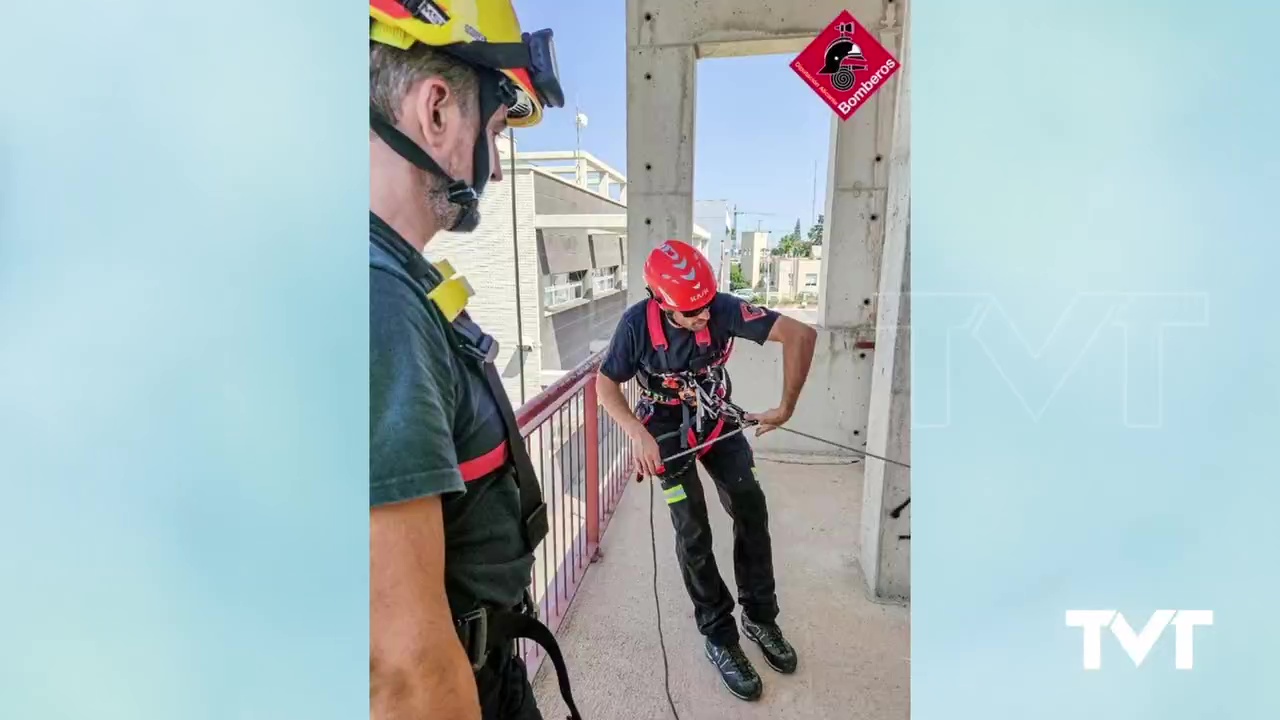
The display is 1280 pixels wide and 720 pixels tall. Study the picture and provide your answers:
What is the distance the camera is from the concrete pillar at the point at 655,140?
12.7 feet

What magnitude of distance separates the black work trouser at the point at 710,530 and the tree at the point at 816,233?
2.65 metres

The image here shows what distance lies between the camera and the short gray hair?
0.72m

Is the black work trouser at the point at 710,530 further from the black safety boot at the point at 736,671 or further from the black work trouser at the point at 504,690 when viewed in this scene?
the black work trouser at the point at 504,690

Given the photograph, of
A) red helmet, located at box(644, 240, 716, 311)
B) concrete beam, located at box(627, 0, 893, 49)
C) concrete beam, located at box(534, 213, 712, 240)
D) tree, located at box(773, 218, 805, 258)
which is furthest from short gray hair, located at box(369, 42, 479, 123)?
tree, located at box(773, 218, 805, 258)

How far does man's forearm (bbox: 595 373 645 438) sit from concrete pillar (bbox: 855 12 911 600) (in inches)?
39.9

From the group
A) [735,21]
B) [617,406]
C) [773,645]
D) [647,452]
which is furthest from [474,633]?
[735,21]

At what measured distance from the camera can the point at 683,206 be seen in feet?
13.1

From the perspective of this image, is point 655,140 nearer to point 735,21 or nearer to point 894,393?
point 735,21

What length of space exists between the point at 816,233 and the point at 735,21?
166 cm

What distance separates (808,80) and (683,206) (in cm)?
108

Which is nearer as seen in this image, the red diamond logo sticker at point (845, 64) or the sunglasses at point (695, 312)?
the sunglasses at point (695, 312)

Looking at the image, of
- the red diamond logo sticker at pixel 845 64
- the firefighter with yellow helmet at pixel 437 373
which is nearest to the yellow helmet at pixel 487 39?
the firefighter with yellow helmet at pixel 437 373

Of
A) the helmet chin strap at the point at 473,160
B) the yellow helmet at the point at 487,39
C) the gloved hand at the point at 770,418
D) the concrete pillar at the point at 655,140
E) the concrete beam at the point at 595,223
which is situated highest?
the concrete pillar at the point at 655,140

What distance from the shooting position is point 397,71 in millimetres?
734
